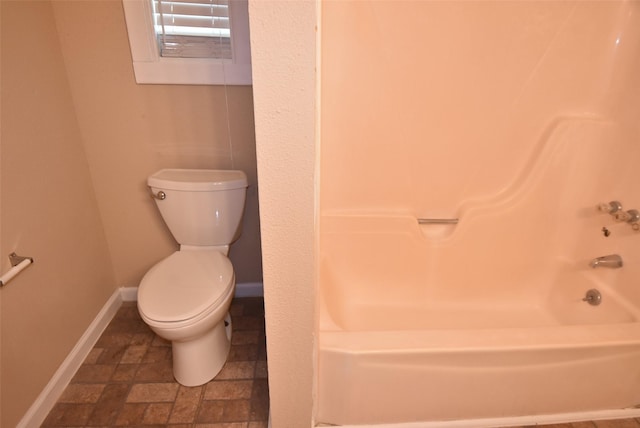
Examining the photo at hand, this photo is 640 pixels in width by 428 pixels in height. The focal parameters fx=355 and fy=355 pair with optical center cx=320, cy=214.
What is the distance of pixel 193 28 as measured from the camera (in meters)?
1.50

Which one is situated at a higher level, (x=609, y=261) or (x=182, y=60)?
(x=182, y=60)

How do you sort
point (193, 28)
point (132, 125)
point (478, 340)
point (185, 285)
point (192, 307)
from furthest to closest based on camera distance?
point (132, 125) < point (193, 28) < point (185, 285) < point (192, 307) < point (478, 340)

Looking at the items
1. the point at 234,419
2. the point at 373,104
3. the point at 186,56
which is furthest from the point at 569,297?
the point at 186,56

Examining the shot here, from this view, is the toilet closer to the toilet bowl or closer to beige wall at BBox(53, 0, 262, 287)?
the toilet bowl

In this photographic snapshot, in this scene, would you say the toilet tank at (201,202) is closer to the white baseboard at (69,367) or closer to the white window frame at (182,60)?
the white window frame at (182,60)

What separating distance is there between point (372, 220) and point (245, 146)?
0.69 meters

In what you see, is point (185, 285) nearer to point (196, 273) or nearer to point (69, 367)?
point (196, 273)

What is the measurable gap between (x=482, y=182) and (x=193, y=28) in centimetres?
145

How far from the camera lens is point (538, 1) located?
1.42 meters

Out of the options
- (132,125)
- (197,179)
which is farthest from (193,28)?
(197,179)

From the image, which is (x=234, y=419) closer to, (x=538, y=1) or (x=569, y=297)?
(x=569, y=297)

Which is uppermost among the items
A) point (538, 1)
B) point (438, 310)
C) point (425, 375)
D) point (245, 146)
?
point (538, 1)

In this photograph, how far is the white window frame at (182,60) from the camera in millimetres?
1457

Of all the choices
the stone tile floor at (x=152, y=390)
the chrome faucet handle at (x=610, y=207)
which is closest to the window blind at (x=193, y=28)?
the stone tile floor at (x=152, y=390)
